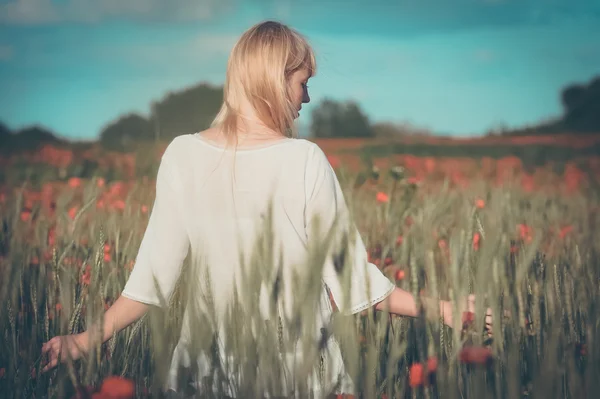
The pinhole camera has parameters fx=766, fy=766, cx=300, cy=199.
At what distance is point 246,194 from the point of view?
1453mm

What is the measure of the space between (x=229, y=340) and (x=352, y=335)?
0.58ft

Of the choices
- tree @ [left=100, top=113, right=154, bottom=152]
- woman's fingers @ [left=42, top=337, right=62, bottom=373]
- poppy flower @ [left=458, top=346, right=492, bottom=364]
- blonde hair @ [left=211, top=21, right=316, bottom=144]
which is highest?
tree @ [left=100, top=113, right=154, bottom=152]

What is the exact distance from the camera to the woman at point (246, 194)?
1.44 m

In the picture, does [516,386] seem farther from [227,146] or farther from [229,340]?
[227,146]

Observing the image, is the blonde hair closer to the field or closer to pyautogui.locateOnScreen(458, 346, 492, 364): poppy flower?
the field

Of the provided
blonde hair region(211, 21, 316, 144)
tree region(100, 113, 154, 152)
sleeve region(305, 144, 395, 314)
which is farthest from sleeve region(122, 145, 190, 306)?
tree region(100, 113, 154, 152)

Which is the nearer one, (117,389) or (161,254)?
(117,389)

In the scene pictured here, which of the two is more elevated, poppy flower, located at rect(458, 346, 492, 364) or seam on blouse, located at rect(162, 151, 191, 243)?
seam on blouse, located at rect(162, 151, 191, 243)

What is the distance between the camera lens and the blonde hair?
5.10 feet

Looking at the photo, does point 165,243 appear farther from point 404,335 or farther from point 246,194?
point 404,335

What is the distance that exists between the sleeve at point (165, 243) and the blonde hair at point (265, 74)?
162 mm

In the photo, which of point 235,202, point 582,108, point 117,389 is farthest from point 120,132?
point 117,389

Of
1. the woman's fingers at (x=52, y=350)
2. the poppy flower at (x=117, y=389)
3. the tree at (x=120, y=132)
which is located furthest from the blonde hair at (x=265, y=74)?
the tree at (x=120, y=132)

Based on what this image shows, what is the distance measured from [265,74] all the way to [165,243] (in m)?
0.40
